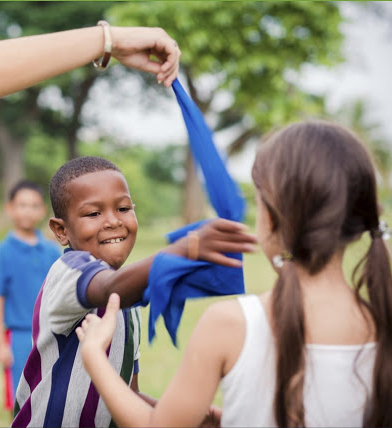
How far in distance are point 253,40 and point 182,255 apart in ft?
42.8

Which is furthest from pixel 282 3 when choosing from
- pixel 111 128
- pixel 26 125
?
pixel 111 128

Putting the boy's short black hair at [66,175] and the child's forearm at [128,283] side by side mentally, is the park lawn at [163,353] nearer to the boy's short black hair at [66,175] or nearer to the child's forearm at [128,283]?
the child's forearm at [128,283]

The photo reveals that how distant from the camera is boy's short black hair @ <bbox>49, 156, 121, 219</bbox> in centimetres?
208

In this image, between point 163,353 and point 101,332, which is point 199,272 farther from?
point 163,353

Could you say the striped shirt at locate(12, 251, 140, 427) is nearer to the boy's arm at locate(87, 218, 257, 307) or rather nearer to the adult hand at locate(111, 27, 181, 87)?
the boy's arm at locate(87, 218, 257, 307)

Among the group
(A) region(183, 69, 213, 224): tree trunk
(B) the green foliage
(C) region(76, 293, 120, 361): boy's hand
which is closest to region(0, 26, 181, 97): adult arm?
(C) region(76, 293, 120, 361): boy's hand

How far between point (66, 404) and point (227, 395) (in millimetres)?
618

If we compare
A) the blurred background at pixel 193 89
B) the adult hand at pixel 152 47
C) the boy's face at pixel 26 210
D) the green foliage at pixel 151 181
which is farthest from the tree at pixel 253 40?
the green foliage at pixel 151 181

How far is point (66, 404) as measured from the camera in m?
1.93

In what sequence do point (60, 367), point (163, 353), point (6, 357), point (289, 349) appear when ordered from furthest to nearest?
1. point (163, 353)
2. point (6, 357)
3. point (60, 367)
4. point (289, 349)

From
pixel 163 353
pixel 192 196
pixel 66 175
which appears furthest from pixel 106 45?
pixel 192 196

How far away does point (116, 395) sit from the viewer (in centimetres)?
158

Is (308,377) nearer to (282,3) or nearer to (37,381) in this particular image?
(37,381)

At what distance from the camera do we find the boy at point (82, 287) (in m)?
1.70
